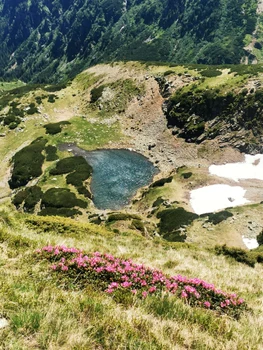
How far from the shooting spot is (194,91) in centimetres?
6775

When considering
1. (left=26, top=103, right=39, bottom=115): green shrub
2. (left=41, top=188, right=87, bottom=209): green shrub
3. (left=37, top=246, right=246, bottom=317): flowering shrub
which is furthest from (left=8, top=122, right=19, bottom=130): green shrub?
(left=37, top=246, right=246, bottom=317): flowering shrub

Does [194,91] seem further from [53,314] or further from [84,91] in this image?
Answer: [53,314]

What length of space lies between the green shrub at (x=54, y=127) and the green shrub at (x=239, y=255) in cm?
5304

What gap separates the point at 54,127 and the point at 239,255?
56.5 meters

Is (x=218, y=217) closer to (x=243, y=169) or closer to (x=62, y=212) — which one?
(x=62, y=212)

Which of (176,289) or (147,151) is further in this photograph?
(147,151)

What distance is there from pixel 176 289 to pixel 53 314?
149 inches

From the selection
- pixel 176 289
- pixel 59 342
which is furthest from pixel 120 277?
pixel 59 342

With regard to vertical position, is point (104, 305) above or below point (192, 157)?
above

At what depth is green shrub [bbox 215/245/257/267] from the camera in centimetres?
1994

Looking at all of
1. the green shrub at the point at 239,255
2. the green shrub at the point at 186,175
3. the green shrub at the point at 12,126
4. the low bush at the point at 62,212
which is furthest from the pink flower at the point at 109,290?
the green shrub at the point at 12,126

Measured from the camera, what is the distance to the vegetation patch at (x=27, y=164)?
51.0m

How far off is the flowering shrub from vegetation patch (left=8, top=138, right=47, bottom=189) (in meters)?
44.7

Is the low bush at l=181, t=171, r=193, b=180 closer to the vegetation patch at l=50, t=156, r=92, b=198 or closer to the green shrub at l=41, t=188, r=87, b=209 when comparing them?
the vegetation patch at l=50, t=156, r=92, b=198
